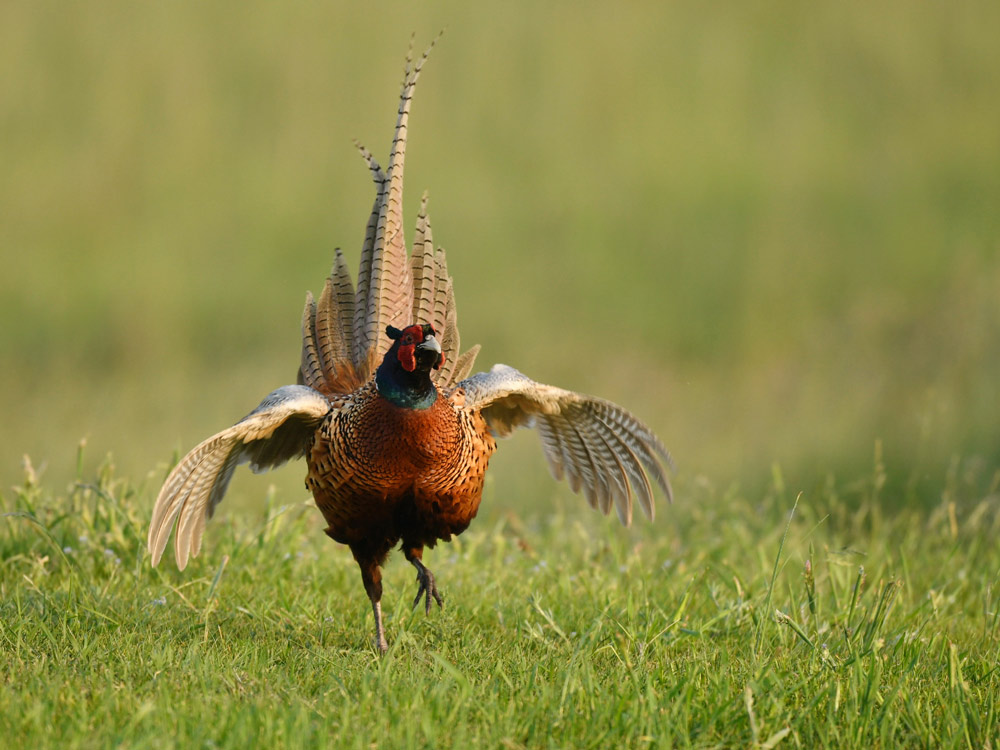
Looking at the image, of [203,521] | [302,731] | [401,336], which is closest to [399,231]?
[401,336]

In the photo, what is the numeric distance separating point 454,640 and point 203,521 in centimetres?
112

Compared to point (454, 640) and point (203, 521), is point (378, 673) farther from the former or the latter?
point (203, 521)

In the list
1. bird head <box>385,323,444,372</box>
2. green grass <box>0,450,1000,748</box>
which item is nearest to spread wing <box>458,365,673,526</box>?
green grass <box>0,450,1000,748</box>

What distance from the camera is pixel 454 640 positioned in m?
4.11

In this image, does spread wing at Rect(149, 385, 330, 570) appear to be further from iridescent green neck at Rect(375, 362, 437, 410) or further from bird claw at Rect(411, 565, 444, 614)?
bird claw at Rect(411, 565, 444, 614)

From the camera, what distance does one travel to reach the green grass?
3.12 meters

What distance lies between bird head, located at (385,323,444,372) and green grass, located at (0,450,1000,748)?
0.95 metres

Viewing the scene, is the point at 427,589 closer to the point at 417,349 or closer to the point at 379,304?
the point at 417,349

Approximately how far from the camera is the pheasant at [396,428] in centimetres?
396

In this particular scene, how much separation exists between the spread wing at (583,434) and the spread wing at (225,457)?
26.2 inches

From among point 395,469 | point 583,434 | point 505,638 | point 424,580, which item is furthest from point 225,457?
point 583,434

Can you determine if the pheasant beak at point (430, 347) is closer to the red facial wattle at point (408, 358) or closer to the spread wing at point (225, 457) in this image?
the red facial wattle at point (408, 358)

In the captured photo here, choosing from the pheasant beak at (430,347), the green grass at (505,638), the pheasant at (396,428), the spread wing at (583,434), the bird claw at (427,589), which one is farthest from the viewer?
the spread wing at (583,434)

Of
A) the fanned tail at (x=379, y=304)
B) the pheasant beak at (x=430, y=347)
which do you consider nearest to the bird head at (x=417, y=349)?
the pheasant beak at (x=430, y=347)
